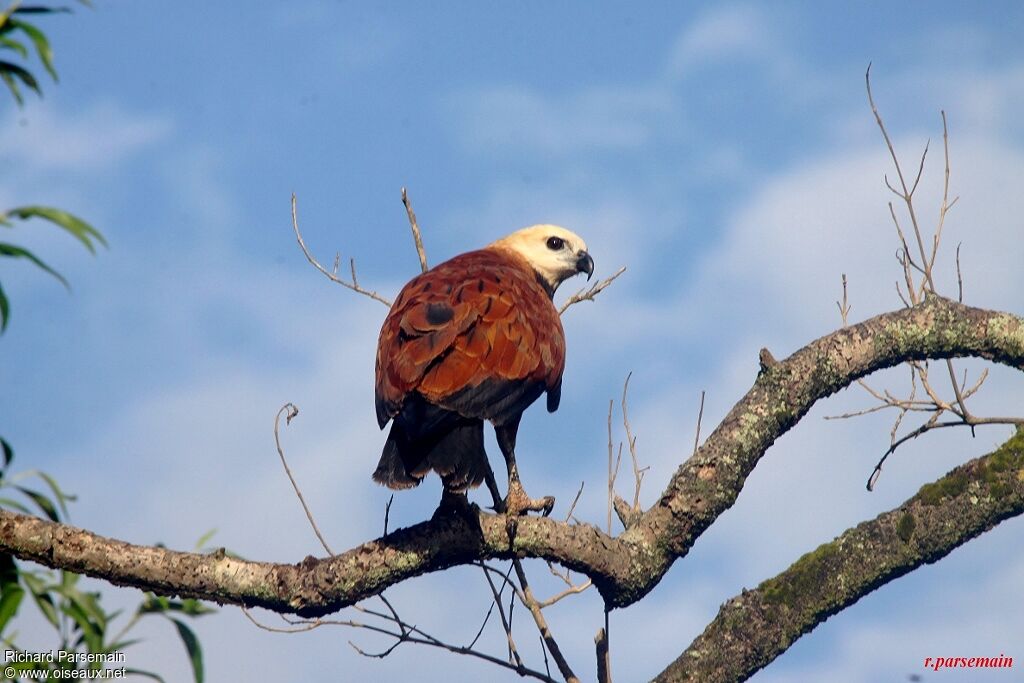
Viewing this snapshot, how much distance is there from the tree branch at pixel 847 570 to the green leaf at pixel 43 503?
97.8 inches

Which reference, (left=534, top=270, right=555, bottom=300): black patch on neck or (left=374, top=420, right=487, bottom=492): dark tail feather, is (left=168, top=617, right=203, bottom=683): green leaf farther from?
(left=534, top=270, right=555, bottom=300): black patch on neck

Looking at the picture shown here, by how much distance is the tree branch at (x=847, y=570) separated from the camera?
4316mm

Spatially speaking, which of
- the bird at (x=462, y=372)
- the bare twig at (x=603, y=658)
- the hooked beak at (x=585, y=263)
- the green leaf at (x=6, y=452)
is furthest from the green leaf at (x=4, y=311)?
the hooked beak at (x=585, y=263)

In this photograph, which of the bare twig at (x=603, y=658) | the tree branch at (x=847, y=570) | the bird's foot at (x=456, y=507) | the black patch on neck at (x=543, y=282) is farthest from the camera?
the black patch on neck at (x=543, y=282)

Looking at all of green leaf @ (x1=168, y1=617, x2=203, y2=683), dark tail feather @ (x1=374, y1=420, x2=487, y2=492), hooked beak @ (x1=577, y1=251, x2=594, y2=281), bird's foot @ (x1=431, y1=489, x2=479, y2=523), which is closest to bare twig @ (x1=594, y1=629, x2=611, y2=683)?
bird's foot @ (x1=431, y1=489, x2=479, y2=523)

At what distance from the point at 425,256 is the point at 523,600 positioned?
5.60 ft

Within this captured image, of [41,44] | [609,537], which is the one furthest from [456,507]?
[41,44]

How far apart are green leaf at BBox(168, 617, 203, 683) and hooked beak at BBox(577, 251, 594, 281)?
3194mm

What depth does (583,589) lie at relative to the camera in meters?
4.58

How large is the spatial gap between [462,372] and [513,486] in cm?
61

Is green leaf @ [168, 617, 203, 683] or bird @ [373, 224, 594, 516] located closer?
bird @ [373, 224, 594, 516]

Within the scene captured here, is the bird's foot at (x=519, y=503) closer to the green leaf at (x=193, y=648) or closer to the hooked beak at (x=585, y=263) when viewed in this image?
the green leaf at (x=193, y=648)

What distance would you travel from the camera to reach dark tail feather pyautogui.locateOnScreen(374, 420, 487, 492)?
4.00 metres

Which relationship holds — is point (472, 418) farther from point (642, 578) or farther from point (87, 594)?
point (87, 594)
